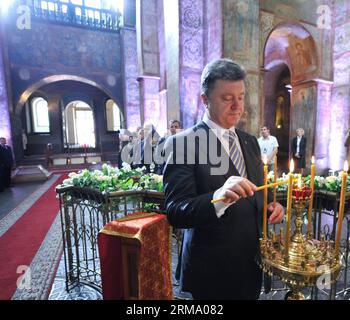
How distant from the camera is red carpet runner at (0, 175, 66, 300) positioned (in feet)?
10.1

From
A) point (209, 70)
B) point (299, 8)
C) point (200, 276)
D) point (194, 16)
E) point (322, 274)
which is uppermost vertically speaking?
point (299, 8)

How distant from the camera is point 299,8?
7.78 meters

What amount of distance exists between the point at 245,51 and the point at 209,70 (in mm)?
5441

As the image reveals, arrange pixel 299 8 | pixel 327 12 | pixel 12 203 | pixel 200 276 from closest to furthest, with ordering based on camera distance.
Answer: pixel 200 276
pixel 12 203
pixel 299 8
pixel 327 12

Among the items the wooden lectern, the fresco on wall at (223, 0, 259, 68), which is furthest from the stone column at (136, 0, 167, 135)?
the wooden lectern

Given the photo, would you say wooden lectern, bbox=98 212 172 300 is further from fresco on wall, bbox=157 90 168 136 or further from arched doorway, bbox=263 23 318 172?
arched doorway, bbox=263 23 318 172

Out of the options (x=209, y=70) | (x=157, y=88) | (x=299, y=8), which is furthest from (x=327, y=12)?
(x=209, y=70)

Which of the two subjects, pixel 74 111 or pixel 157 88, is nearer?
pixel 157 88

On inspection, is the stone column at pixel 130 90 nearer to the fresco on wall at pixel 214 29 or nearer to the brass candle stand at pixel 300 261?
the fresco on wall at pixel 214 29

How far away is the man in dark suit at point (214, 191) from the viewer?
1.10 m

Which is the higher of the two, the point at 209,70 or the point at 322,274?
the point at 209,70

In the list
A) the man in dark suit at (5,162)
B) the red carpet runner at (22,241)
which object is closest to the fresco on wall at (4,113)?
the man in dark suit at (5,162)
